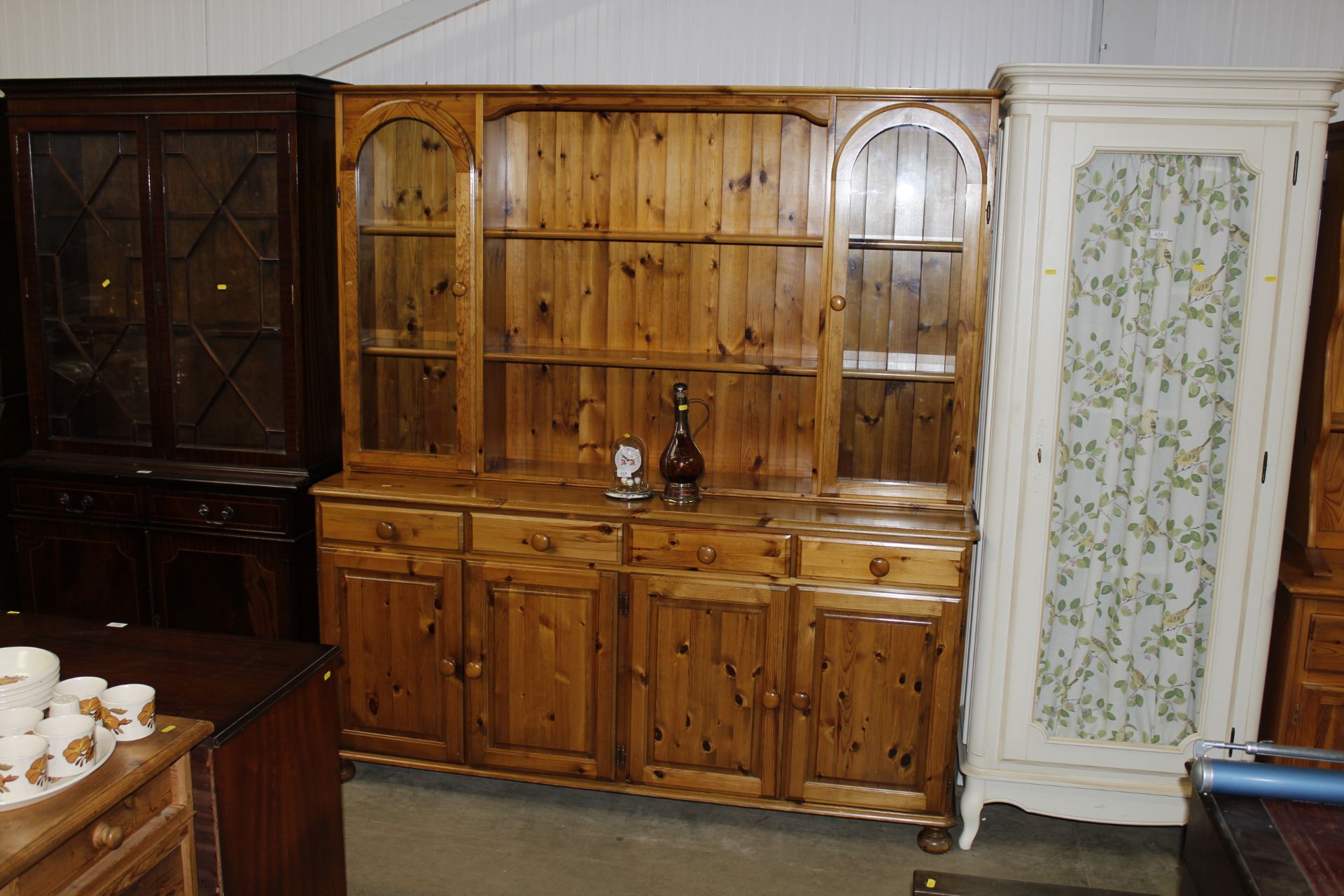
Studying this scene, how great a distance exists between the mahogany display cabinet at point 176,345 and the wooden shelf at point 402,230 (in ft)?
0.58

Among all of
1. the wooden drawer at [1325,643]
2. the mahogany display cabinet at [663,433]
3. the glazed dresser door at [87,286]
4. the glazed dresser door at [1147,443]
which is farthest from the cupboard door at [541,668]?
the wooden drawer at [1325,643]

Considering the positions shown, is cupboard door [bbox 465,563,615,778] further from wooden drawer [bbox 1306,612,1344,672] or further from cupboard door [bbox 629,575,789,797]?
wooden drawer [bbox 1306,612,1344,672]

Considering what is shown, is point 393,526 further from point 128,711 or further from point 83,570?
point 128,711

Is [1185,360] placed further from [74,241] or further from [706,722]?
[74,241]

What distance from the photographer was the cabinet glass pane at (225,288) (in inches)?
130

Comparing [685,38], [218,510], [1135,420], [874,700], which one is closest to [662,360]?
[685,38]

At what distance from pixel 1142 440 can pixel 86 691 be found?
249 centimetres

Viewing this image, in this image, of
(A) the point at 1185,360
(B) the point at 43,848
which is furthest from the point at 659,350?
(B) the point at 43,848

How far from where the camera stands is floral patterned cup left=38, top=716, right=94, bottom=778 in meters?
1.61

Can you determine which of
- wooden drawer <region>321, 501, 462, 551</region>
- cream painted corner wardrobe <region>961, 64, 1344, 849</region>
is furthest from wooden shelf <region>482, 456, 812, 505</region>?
cream painted corner wardrobe <region>961, 64, 1344, 849</region>

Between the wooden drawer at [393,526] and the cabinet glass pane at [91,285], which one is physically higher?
the cabinet glass pane at [91,285]

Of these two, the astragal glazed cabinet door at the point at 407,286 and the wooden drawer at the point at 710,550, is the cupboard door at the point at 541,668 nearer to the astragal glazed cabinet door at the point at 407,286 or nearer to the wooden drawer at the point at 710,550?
the wooden drawer at the point at 710,550

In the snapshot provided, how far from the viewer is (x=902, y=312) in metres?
3.15

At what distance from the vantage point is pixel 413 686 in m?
3.25
